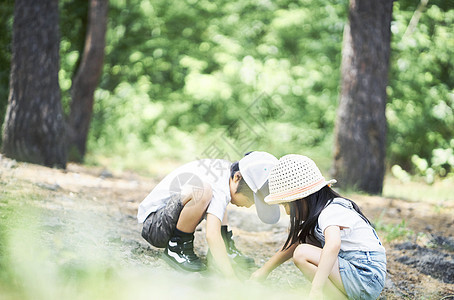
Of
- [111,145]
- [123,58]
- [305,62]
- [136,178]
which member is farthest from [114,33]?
[136,178]

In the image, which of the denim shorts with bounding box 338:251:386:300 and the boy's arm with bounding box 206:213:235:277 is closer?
the denim shorts with bounding box 338:251:386:300

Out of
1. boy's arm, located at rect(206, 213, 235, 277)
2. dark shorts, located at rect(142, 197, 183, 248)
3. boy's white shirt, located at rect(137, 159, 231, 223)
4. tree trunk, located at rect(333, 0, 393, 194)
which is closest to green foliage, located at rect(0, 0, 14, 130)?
tree trunk, located at rect(333, 0, 393, 194)

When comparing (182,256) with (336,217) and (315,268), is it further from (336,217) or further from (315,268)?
(336,217)

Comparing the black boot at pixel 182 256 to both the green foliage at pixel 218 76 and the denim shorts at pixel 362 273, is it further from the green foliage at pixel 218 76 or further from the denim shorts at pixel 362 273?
the green foliage at pixel 218 76

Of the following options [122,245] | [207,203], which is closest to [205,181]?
[207,203]

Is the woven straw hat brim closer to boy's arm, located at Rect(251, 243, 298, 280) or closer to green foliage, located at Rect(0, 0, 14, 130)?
boy's arm, located at Rect(251, 243, 298, 280)

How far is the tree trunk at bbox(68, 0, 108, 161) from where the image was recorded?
7988 millimetres

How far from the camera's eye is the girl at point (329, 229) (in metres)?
2.57

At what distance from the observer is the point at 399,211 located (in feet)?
17.1

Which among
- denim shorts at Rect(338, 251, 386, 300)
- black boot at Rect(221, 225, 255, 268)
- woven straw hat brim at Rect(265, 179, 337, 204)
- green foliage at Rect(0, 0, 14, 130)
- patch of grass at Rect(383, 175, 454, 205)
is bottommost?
patch of grass at Rect(383, 175, 454, 205)

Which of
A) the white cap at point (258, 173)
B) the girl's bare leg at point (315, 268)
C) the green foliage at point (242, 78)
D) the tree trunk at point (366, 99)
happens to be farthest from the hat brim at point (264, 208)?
→ the green foliage at point (242, 78)

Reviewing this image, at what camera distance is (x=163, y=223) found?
9.93 ft

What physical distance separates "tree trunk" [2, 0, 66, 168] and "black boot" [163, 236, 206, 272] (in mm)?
3236

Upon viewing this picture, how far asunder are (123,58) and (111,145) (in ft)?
7.21
